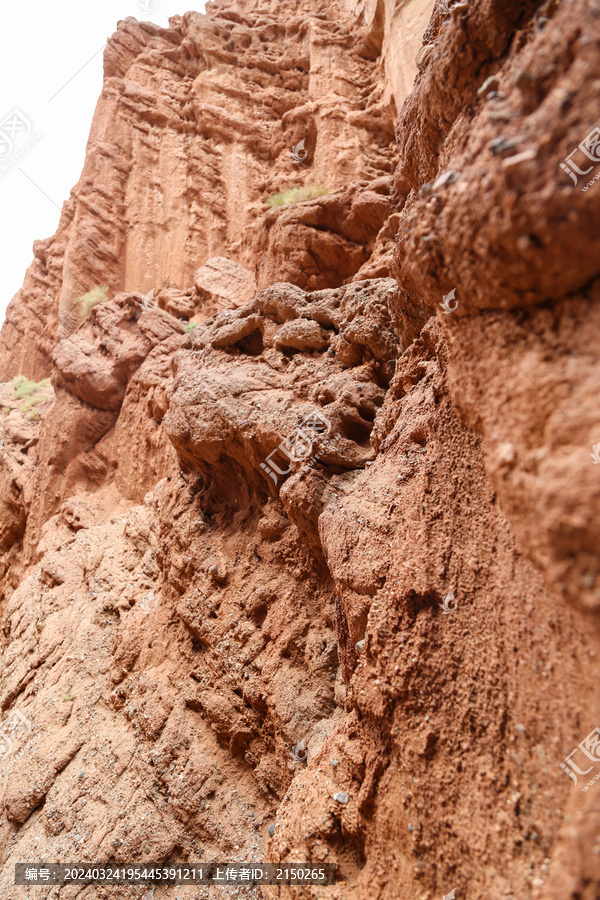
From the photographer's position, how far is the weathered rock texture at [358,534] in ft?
5.01

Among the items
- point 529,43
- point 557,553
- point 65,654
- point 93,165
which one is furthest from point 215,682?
point 93,165

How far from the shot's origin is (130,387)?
7863mm

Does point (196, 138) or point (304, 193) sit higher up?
point (196, 138)

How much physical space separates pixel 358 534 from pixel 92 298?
1003 cm

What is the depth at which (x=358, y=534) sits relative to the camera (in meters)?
3.01

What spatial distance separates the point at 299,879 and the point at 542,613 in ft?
6.06

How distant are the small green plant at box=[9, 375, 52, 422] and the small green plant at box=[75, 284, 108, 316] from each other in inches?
72.9

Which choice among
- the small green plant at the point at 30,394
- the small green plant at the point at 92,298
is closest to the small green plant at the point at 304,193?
the small green plant at the point at 92,298

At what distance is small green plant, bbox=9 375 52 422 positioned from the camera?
33.0 feet

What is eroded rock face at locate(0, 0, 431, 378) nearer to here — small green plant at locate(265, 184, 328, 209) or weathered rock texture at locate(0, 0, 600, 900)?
small green plant at locate(265, 184, 328, 209)

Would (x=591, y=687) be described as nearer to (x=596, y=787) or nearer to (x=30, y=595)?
(x=596, y=787)

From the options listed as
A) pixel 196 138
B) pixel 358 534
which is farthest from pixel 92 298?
pixel 358 534

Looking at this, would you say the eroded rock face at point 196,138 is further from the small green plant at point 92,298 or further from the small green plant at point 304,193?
the small green plant at point 304,193

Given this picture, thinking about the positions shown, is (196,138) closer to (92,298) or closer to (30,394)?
(92,298)
